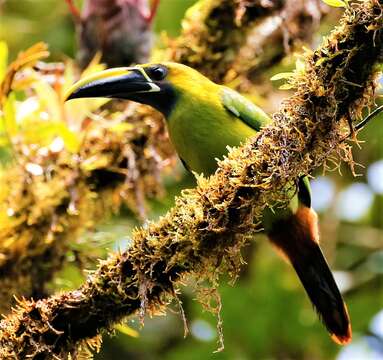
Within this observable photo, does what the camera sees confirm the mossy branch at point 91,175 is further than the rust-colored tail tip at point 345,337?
Yes

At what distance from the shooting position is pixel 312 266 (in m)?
2.86

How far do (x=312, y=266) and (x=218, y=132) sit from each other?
61 centimetres

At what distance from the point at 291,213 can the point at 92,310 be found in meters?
0.92

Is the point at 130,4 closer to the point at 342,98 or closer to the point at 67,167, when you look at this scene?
the point at 67,167

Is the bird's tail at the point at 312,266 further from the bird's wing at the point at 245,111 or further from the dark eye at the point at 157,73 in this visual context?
the dark eye at the point at 157,73

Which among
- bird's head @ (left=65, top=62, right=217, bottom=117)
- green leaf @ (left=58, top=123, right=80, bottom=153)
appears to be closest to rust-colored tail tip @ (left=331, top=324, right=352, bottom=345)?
bird's head @ (left=65, top=62, right=217, bottom=117)

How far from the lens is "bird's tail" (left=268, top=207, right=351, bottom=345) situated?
109 inches

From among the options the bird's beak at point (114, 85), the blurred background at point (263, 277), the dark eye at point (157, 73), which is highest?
the bird's beak at point (114, 85)

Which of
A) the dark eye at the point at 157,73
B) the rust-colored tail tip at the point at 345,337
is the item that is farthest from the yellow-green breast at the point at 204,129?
the rust-colored tail tip at the point at 345,337

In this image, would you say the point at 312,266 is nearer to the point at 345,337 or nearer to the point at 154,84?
the point at 345,337

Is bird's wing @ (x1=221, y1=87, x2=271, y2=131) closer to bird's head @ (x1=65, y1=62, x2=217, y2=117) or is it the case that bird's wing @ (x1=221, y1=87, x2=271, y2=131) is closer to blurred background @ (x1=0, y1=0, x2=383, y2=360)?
bird's head @ (x1=65, y1=62, x2=217, y2=117)

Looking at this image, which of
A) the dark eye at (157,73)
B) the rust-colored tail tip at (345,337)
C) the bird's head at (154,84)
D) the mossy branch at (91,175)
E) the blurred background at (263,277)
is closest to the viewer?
Result: the rust-colored tail tip at (345,337)

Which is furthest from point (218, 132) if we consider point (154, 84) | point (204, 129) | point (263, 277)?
point (263, 277)

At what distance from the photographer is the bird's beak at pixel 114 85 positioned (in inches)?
113
